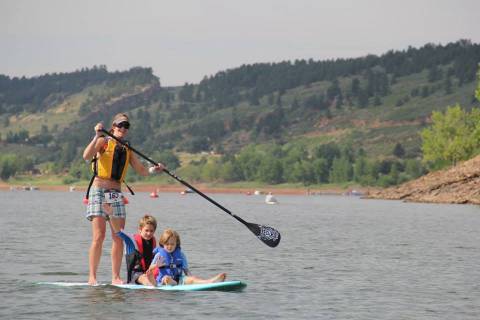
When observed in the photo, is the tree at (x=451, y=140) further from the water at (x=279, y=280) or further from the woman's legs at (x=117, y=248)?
the woman's legs at (x=117, y=248)

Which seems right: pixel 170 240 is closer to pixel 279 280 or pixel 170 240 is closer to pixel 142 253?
pixel 142 253

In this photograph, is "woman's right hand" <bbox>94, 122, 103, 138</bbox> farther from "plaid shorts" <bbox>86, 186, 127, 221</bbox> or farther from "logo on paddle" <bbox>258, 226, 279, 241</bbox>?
"logo on paddle" <bbox>258, 226, 279, 241</bbox>

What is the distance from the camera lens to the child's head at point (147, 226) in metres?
22.5

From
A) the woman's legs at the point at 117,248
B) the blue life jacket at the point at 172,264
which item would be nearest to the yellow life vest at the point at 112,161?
the woman's legs at the point at 117,248

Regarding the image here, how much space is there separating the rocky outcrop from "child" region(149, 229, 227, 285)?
95989mm

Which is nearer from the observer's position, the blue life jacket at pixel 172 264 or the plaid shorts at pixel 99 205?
the plaid shorts at pixel 99 205

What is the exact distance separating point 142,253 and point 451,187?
10881 centimetres

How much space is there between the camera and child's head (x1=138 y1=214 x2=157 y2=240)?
73.9ft

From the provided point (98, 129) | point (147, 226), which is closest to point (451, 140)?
point (147, 226)

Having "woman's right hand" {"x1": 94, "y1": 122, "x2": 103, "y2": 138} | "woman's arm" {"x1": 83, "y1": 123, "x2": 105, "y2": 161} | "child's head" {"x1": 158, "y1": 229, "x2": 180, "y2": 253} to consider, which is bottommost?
"child's head" {"x1": 158, "y1": 229, "x2": 180, "y2": 253}

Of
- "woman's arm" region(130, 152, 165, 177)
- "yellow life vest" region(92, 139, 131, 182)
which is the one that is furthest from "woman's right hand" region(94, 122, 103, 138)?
"woman's arm" region(130, 152, 165, 177)

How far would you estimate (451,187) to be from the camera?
128 metres

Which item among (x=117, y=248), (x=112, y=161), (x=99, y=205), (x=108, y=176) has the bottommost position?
(x=117, y=248)

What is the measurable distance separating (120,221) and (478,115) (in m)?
105
